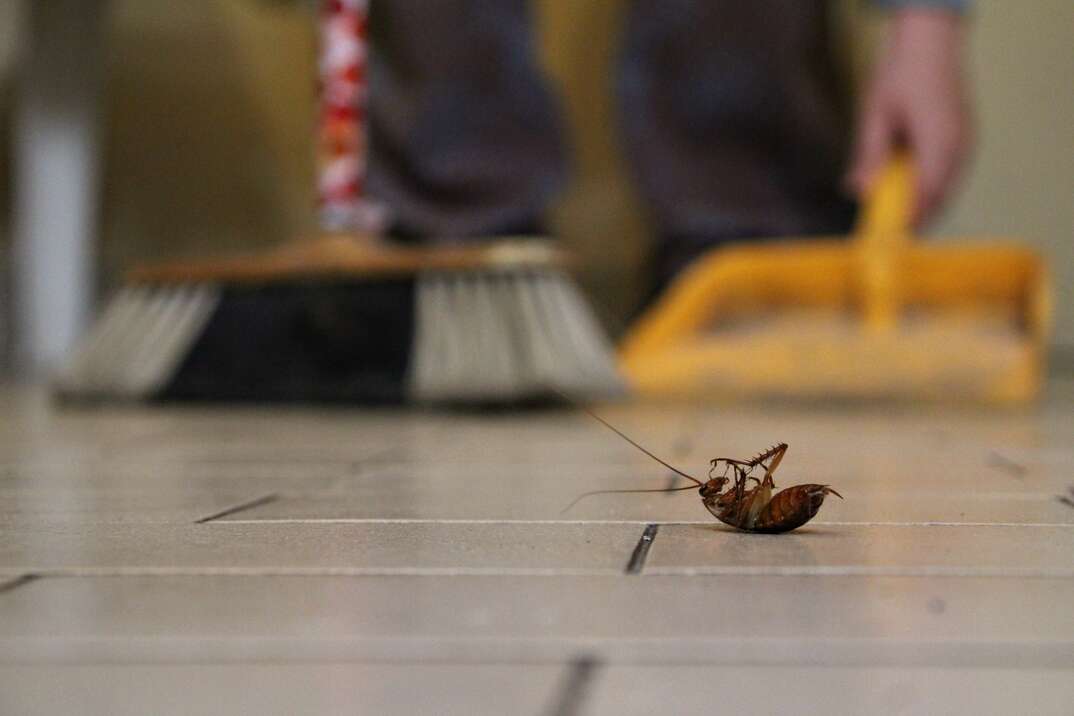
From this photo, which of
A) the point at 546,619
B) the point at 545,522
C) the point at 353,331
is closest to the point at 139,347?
the point at 353,331

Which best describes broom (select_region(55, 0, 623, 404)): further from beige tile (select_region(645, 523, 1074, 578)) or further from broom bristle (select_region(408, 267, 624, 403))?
beige tile (select_region(645, 523, 1074, 578))

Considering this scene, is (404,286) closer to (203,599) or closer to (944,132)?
(944,132)

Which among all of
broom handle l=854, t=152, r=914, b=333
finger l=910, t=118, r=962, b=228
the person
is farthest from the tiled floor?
the person

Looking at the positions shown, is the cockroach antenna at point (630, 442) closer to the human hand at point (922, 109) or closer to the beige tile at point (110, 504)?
the beige tile at point (110, 504)

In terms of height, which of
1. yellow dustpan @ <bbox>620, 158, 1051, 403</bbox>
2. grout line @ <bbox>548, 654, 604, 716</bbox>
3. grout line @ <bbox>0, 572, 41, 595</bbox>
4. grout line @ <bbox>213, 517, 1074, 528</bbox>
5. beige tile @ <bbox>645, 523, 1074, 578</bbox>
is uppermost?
grout line @ <bbox>548, 654, 604, 716</bbox>

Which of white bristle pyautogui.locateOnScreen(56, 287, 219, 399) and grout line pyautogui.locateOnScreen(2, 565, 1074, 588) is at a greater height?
grout line pyautogui.locateOnScreen(2, 565, 1074, 588)

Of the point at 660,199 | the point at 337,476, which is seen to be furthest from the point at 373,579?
the point at 660,199

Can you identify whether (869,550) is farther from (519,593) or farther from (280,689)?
(280,689)

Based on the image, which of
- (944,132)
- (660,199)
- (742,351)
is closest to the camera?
(742,351)
